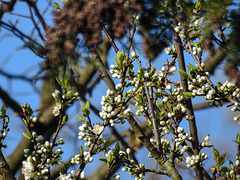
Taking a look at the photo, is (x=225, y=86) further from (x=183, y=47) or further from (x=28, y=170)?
(x=28, y=170)

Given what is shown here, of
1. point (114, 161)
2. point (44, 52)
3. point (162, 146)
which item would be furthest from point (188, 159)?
point (44, 52)

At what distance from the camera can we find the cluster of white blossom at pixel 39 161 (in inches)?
43.1

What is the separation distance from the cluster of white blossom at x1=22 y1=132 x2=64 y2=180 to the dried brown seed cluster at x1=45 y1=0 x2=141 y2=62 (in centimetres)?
42

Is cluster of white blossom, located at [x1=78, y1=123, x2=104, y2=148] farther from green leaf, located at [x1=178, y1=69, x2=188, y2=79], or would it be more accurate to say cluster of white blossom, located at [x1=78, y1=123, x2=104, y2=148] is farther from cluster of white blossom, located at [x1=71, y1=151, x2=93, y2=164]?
green leaf, located at [x1=178, y1=69, x2=188, y2=79]

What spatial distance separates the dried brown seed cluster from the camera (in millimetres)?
828

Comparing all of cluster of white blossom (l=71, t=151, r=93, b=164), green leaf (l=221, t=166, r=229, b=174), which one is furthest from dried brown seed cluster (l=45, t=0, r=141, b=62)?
green leaf (l=221, t=166, r=229, b=174)

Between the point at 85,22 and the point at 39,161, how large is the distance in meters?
0.62

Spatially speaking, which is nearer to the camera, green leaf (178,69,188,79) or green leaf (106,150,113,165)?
green leaf (106,150,113,165)

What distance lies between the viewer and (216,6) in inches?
38.4

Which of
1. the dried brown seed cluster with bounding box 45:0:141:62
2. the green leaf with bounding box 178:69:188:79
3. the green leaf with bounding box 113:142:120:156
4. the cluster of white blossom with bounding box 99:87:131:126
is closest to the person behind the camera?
the dried brown seed cluster with bounding box 45:0:141:62

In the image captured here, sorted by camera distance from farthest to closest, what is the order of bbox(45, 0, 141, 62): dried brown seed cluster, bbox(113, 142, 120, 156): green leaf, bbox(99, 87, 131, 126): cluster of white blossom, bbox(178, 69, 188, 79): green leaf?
1. bbox(178, 69, 188, 79): green leaf
2. bbox(113, 142, 120, 156): green leaf
3. bbox(99, 87, 131, 126): cluster of white blossom
4. bbox(45, 0, 141, 62): dried brown seed cluster

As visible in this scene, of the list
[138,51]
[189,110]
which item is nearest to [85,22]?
[138,51]

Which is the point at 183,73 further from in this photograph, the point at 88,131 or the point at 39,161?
the point at 39,161

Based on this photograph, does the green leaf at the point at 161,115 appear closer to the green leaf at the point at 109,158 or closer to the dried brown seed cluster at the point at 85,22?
the green leaf at the point at 109,158
